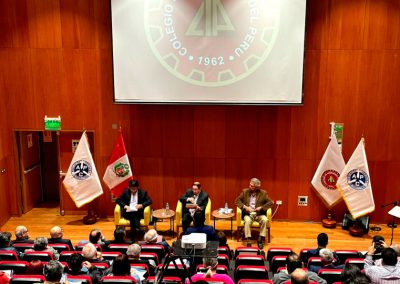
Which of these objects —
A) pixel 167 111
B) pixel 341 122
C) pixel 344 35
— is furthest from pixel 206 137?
pixel 344 35

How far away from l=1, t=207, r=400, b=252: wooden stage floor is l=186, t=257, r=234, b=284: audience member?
3.05 metres

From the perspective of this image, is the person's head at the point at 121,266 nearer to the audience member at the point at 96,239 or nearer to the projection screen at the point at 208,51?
the audience member at the point at 96,239

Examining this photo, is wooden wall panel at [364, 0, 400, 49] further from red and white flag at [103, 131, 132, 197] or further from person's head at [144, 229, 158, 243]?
person's head at [144, 229, 158, 243]

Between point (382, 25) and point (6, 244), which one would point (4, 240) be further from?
point (382, 25)

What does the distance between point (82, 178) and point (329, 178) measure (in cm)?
488

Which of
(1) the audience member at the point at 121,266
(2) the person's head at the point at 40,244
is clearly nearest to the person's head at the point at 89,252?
(2) the person's head at the point at 40,244

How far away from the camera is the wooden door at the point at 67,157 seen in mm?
10133

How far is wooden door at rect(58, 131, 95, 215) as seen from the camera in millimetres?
10133

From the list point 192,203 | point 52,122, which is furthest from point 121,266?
point 52,122

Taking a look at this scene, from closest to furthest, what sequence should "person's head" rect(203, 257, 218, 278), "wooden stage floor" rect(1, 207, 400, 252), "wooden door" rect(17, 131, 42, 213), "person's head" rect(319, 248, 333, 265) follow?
"person's head" rect(203, 257, 218, 278), "person's head" rect(319, 248, 333, 265), "wooden stage floor" rect(1, 207, 400, 252), "wooden door" rect(17, 131, 42, 213)

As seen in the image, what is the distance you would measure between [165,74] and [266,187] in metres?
3.03

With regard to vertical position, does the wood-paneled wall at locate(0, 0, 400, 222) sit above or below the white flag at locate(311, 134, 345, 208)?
above

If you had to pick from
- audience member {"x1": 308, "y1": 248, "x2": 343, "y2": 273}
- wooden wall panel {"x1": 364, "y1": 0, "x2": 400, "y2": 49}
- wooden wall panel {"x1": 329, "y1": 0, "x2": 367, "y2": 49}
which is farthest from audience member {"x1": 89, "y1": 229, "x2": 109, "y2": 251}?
wooden wall panel {"x1": 364, "y1": 0, "x2": 400, "y2": 49}

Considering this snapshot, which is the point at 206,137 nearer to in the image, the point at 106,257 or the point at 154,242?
the point at 154,242
